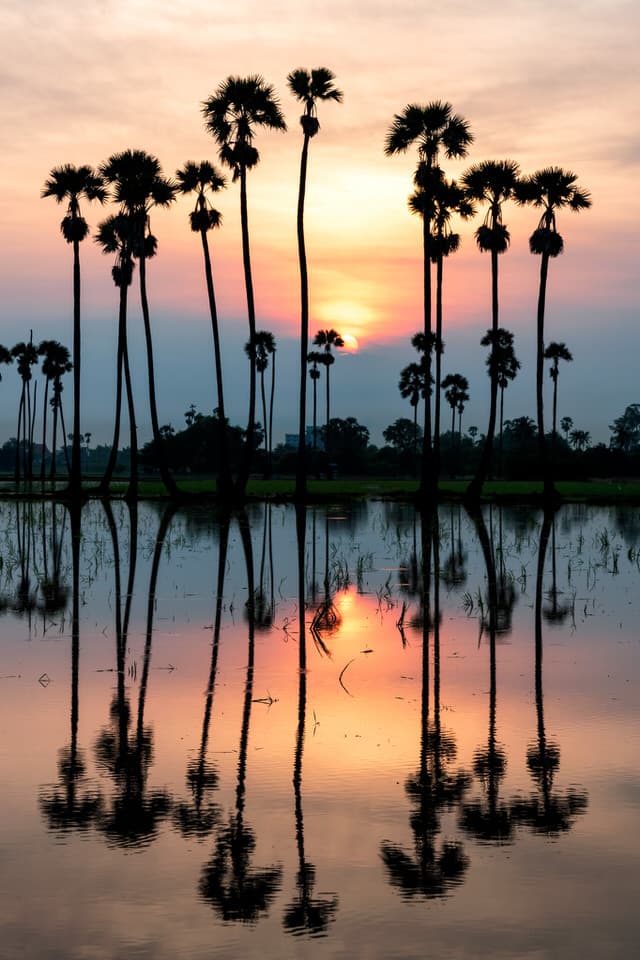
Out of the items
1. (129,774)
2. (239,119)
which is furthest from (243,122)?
(129,774)

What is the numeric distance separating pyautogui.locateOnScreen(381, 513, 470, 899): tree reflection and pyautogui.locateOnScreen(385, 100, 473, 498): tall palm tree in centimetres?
4908

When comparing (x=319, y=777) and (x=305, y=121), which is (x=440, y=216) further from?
(x=319, y=777)

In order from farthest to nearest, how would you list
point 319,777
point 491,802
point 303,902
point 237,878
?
point 319,777
point 491,802
point 237,878
point 303,902

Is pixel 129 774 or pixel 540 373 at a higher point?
pixel 540 373

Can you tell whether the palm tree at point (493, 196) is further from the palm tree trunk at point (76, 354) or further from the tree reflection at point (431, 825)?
the tree reflection at point (431, 825)

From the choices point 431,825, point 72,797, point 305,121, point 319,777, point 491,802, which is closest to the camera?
point 431,825

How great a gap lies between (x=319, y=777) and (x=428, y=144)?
181ft

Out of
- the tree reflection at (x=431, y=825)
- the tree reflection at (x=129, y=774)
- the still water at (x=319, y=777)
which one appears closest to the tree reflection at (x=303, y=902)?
the still water at (x=319, y=777)

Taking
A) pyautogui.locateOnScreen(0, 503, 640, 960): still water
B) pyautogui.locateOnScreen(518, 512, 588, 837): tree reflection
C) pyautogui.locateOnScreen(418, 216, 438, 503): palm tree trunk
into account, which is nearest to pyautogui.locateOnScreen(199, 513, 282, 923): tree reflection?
pyautogui.locateOnScreen(0, 503, 640, 960): still water

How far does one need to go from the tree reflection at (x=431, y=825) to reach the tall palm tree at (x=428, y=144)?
49084 mm

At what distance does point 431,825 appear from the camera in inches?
262

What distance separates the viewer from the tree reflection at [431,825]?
5758mm

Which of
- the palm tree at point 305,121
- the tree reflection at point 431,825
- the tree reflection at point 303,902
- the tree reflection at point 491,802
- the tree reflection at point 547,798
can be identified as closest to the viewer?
the tree reflection at point 303,902

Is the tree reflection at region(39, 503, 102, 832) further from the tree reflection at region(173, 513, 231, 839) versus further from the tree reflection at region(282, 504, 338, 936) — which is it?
the tree reflection at region(282, 504, 338, 936)
